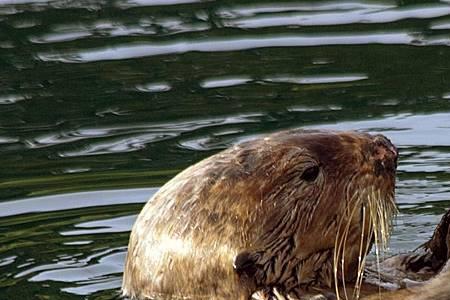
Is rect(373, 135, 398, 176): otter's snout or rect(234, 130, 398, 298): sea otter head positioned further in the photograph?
rect(373, 135, 398, 176): otter's snout

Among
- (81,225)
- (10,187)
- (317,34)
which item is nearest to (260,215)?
(81,225)

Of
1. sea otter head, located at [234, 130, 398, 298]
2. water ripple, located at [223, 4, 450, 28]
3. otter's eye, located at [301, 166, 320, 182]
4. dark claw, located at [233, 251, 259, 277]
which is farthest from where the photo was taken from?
water ripple, located at [223, 4, 450, 28]

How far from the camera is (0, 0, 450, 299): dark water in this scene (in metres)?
7.88

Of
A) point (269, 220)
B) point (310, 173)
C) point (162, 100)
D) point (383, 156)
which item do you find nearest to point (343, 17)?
point (162, 100)

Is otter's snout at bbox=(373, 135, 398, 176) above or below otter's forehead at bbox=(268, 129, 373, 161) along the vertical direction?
below

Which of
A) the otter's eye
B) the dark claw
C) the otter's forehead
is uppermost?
the otter's forehead

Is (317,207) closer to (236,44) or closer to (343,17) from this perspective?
(236,44)

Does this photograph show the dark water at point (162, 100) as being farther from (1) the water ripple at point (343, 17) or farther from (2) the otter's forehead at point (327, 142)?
(2) the otter's forehead at point (327, 142)

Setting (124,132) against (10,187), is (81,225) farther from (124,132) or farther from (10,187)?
(124,132)

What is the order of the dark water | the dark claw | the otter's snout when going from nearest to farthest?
the dark claw, the otter's snout, the dark water

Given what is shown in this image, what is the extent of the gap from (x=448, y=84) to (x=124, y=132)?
6.02ft

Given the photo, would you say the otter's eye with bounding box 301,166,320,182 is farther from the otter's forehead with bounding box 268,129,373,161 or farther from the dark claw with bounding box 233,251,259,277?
the dark claw with bounding box 233,251,259,277

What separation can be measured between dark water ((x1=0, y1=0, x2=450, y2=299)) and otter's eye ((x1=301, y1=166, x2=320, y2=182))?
1.01 m

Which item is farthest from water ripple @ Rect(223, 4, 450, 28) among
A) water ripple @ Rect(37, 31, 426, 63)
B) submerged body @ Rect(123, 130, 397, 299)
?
submerged body @ Rect(123, 130, 397, 299)
